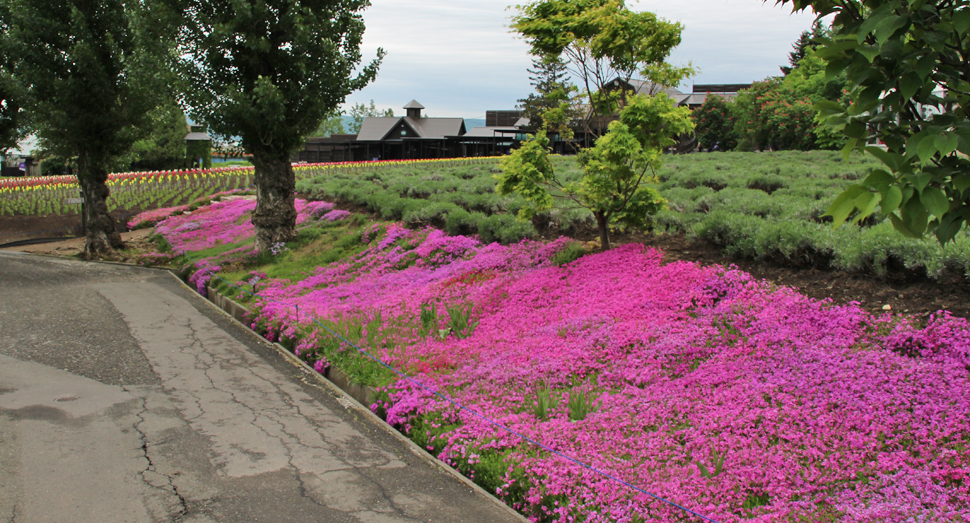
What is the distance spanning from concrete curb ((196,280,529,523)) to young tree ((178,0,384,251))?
4.82m

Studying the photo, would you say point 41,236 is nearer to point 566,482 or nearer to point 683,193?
point 683,193

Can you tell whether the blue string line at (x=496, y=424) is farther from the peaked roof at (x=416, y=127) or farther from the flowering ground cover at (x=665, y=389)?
the peaked roof at (x=416, y=127)

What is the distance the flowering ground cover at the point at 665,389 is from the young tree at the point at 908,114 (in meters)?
2.20

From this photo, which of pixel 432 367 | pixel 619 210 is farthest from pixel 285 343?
pixel 619 210

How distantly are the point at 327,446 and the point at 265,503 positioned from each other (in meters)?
1.16

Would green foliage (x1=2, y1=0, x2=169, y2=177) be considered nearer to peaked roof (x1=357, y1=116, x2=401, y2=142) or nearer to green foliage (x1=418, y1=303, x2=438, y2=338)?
green foliage (x1=418, y1=303, x2=438, y2=338)

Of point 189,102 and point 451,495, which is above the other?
point 189,102

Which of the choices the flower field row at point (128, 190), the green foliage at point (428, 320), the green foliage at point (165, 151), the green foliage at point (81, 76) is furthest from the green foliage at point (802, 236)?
the green foliage at point (165, 151)

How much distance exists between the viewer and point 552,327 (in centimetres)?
767

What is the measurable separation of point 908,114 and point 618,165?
19.6ft

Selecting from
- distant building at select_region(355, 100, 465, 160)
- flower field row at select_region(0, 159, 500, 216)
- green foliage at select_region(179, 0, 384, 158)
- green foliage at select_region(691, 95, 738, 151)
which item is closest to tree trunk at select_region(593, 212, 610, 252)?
green foliage at select_region(179, 0, 384, 158)

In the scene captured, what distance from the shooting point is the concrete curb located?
205 inches

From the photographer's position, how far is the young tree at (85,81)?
16.1 m

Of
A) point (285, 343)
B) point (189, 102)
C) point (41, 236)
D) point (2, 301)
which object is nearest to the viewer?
point (285, 343)
